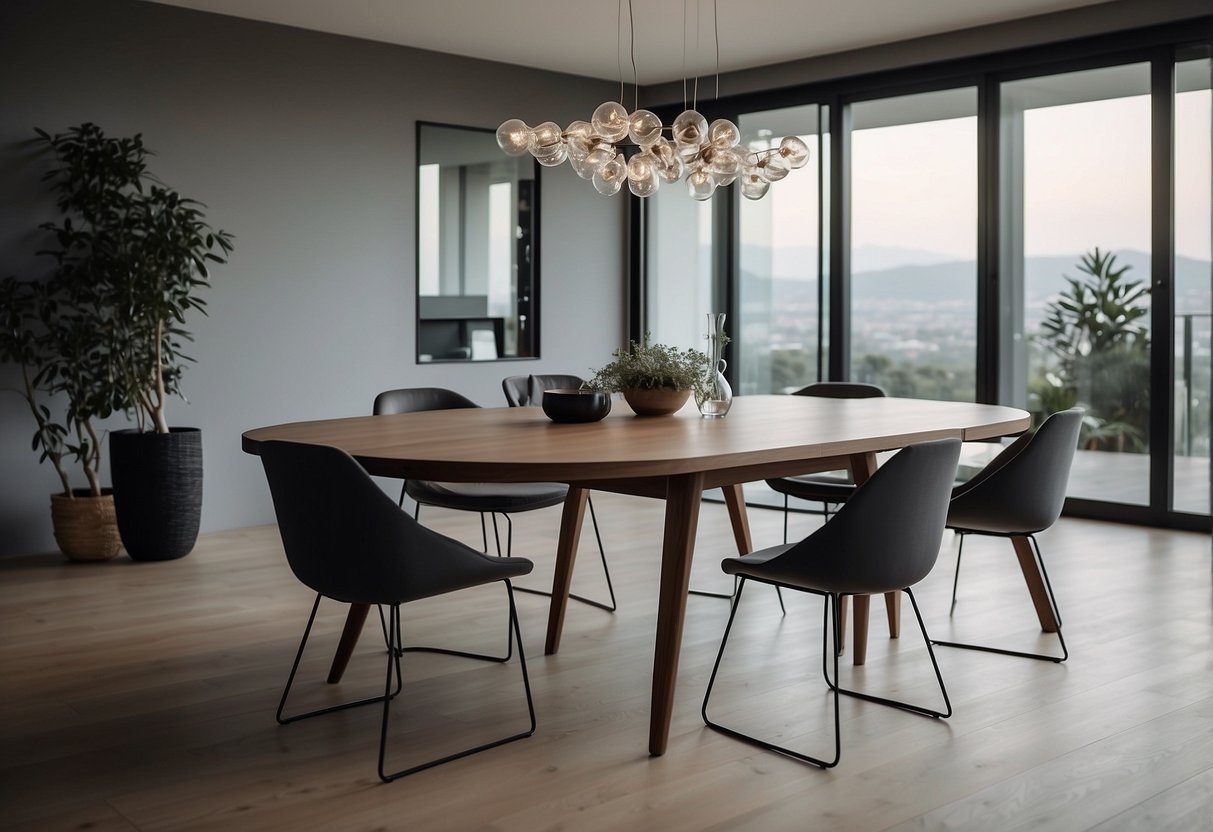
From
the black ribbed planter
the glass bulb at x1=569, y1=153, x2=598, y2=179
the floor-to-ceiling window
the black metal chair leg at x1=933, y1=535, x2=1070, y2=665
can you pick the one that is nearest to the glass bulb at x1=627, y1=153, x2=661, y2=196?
the glass bulb at x1=569, y1=153, x2=598, y2=179

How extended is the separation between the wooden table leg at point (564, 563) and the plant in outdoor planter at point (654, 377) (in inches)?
14.3

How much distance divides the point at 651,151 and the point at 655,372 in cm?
85

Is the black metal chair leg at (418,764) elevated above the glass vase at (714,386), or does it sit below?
below

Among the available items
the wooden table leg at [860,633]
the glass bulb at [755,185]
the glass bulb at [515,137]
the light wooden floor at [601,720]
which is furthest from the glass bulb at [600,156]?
the wooden table leg at [860,633]

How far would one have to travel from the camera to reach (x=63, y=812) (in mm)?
2459

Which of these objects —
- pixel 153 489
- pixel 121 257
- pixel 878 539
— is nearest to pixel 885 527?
pixel 878 539

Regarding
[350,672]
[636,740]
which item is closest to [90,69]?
[350,672]

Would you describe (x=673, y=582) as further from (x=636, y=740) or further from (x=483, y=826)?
(x=483, y=826)

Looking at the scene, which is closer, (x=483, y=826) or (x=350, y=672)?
(x=483, y=826)

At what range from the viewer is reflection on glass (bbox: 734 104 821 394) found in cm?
692

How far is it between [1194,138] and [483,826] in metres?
5.00

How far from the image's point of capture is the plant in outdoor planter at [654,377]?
368 centimetres

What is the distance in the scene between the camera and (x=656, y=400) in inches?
146

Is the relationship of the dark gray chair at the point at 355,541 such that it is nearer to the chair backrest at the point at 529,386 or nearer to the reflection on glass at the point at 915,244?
the chair backrest at the point at 529,386
